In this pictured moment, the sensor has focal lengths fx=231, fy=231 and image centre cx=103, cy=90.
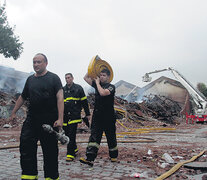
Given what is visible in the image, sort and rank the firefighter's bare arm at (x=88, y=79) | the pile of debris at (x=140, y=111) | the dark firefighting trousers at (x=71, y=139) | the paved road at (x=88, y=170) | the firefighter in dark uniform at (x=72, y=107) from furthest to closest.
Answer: the pile of debris at (x=140, y=111) < the firefighter in dark uniform at (x=72, y=107) < the dark firefighting trousers at (x=71, y=139) < the firefighter's bare arm at (x=88, y=79) < the paved road at (x=88, y=170)

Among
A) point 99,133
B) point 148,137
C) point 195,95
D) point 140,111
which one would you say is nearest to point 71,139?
point 99,133

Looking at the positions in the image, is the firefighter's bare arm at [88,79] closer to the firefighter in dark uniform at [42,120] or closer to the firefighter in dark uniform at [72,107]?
the firefighter in dark uniform at [72,107]

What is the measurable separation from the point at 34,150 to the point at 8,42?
82.2 feet

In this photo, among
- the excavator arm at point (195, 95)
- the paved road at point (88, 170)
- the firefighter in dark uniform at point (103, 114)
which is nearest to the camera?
the paved road at point (88, 170)

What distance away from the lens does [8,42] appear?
25641 millimetres

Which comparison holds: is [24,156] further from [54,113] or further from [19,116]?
[19,116]

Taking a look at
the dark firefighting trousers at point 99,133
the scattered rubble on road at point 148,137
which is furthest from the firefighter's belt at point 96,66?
the scattered rubble on road at point 148,137

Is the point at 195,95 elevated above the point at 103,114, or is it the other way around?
the point at 195,95

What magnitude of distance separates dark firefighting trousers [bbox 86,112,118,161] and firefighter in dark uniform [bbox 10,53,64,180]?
1.18 m

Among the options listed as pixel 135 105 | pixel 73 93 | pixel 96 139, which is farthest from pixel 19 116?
pixel 96 139

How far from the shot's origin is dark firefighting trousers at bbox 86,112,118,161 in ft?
14.6

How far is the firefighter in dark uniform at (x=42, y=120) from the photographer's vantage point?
3254mm

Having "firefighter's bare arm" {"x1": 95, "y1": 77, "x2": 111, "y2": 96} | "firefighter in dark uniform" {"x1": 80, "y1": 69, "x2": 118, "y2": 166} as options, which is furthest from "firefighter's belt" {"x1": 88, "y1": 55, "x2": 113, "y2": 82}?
"firefighter's bare arm" {"x1": 95, "y1": 77, "x2": 111, "y2": 96}

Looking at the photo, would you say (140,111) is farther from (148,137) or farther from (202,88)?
(202,88)
